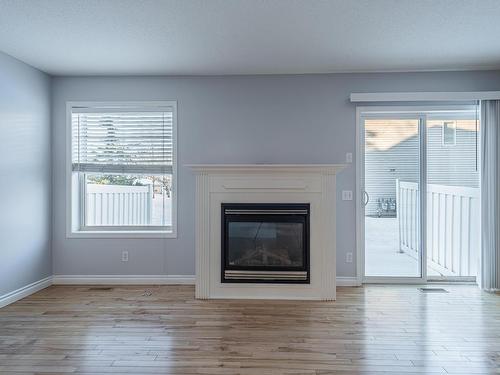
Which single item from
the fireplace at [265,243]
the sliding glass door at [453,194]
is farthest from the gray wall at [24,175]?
the sliding glass door at [453,194]

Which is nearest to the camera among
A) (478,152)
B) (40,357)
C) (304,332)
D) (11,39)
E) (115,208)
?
(40,357)

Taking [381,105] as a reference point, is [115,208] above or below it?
below

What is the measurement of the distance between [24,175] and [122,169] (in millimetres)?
1010

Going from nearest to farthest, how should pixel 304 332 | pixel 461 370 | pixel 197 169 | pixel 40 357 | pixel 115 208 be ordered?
pixel 461 370 → pixel 40 357 → pixel 304 332 → pixel 197 169 → pixel 115 208

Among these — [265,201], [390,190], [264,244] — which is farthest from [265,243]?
[390,190]

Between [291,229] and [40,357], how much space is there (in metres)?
2.37

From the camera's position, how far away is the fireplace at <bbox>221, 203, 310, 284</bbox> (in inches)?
146

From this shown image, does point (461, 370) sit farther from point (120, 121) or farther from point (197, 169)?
point (120, 121)

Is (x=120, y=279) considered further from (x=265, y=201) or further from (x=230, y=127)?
(x=230, y=127)

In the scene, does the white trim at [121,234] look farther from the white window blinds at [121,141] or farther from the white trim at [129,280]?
the white window blinds at [121,141]

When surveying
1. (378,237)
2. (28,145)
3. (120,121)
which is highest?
(120,121)

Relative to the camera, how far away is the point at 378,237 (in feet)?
14.0

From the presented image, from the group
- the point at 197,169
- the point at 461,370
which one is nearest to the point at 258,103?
the point at 197,169

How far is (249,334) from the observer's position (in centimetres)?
285
